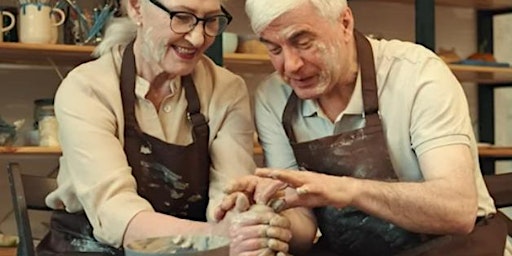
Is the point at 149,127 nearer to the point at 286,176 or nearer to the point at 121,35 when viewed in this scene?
the point at 121,35

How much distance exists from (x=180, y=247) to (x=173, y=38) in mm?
608

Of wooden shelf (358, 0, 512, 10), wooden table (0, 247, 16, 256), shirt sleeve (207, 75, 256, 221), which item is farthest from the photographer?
wooden shelf (358, 0, 512, 10)

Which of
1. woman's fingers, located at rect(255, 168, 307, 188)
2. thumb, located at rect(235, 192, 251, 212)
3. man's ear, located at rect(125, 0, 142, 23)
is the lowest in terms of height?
thumb, located at rect(235, 192, 251, 212)

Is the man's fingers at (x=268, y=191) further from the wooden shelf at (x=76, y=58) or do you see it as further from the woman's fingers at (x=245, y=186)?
the wooden shelf at (x=76, y=58)

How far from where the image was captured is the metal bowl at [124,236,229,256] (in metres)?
1.00

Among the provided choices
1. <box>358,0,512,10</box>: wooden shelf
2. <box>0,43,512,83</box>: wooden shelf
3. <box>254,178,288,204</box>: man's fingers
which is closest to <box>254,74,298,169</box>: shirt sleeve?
<box>254,178,288,204</box>: man's fingers

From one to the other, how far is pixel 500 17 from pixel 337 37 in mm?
2750

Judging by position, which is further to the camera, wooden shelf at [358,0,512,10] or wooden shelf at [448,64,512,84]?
wooden shelf at [358,0,512,10]

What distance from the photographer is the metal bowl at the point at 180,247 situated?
1.00 meters

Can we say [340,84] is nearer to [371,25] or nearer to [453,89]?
[453,89]

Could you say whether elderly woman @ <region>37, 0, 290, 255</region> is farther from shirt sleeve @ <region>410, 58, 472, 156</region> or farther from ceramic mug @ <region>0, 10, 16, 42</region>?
ceramic mug @ <region>0, 10, 16, 42</region>

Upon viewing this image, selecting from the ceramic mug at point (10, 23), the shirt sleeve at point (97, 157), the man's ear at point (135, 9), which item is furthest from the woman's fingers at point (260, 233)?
the ceramic mug at point (10, 23)

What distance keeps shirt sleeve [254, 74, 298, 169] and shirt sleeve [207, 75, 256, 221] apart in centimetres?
4

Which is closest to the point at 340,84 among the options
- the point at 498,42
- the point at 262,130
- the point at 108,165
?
the point at 262,130
